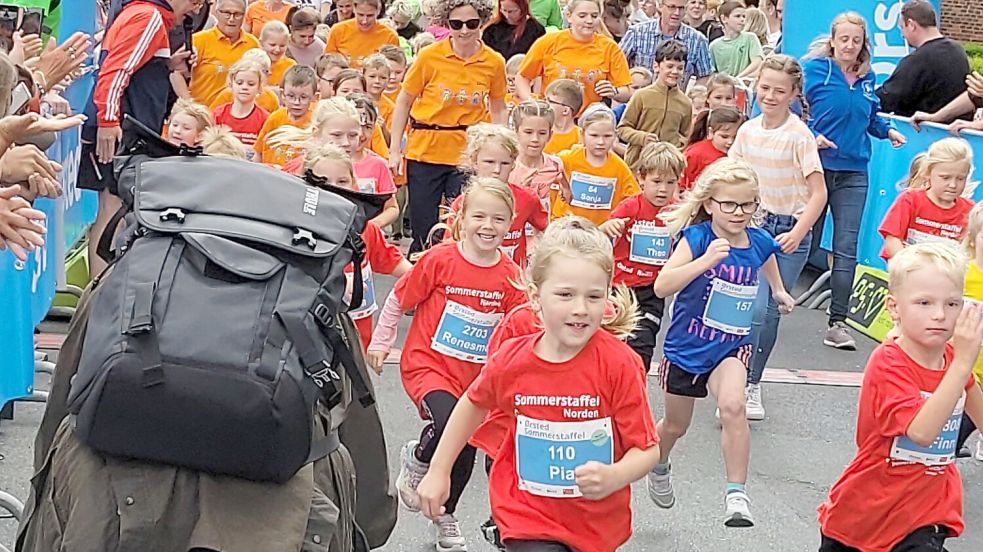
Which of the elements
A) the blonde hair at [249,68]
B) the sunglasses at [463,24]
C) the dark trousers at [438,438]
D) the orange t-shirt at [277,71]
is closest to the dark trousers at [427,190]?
the sunglasses at [463,24]

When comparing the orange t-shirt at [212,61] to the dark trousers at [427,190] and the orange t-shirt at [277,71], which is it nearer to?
the orange t-shirt at [277,71]

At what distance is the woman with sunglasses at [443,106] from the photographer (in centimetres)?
866

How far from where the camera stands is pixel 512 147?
6.43 metres

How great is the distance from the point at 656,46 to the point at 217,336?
30.3 feet

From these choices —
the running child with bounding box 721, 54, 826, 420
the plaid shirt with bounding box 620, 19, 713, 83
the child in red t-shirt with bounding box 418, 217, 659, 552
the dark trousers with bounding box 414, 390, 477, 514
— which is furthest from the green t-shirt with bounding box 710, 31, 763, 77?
the child in red t-shirt with bounding box 418, 217, 659, 552

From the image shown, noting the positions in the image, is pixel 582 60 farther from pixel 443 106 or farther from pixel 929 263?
pixel 929 263

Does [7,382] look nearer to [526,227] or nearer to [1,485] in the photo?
[1,485]

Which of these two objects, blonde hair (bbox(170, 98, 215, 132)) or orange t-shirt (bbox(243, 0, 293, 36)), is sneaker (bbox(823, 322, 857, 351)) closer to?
blonde hair (bbox(170, 98, 215, 132))

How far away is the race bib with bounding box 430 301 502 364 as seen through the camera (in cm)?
521

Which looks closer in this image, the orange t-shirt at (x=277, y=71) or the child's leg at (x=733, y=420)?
the child's leg at (x=733, y=420)

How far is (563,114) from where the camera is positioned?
8586 mm

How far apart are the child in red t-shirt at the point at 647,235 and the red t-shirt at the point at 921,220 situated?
4.25 feet

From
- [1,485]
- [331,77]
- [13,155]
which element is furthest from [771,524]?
[331,77]

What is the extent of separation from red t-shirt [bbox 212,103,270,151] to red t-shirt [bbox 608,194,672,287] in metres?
3.04
